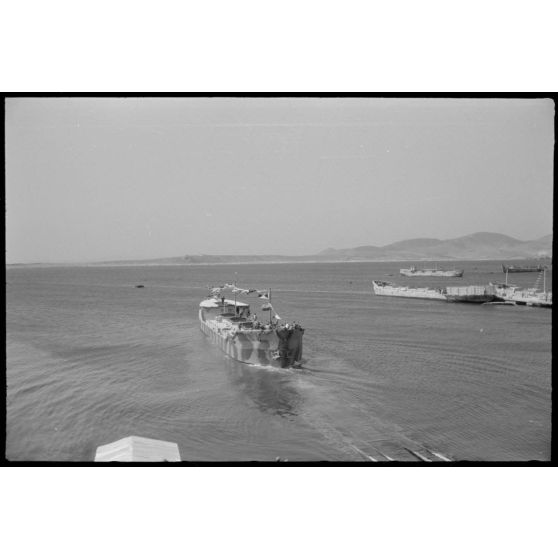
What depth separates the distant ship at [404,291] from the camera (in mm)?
16656

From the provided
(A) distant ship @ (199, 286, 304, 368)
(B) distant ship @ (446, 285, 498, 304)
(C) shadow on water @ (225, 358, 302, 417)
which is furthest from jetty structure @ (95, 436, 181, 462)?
(B) distant ship @ (446, 285, 498, 304)

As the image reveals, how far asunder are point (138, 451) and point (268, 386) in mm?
3757

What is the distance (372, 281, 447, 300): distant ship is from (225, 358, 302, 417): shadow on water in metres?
7.86

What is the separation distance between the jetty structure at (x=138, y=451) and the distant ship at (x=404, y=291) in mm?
11781

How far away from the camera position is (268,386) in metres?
8.42

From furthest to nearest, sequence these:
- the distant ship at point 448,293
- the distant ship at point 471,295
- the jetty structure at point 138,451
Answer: the distant ship at point 471,295 → the distant ship at point 448,293 → the jetty structure at point 138,451

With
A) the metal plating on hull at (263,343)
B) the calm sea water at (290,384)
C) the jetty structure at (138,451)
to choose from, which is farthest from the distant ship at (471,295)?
the jetty structure at (138,451)

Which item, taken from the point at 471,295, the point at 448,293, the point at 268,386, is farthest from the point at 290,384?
the point at 471,295

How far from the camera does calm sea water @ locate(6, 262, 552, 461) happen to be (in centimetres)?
613

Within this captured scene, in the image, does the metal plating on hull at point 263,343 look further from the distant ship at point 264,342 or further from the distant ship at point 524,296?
the distant ship at point 524,296

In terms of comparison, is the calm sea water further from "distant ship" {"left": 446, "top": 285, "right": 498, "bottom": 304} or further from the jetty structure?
"distant ship" {"left": 446, "top": 285, "right": 498, "bottom": 304}
